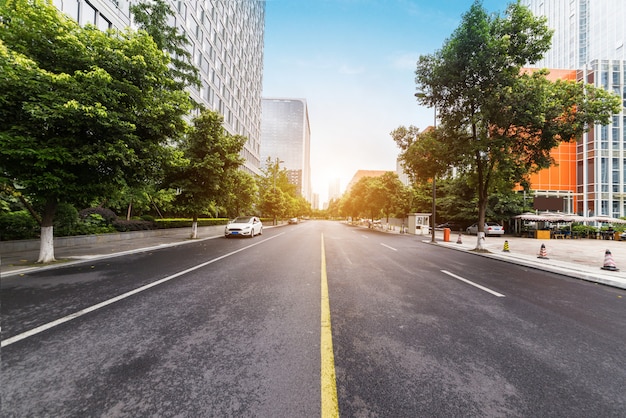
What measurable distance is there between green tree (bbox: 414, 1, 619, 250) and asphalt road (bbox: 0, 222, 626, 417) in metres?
9.66

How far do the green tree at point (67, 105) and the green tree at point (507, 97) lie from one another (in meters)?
14.3

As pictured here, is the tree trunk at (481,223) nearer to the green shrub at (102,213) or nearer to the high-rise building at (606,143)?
the green shrub at (102,213)

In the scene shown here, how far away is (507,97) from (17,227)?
73.2 feet

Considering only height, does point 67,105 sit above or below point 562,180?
below

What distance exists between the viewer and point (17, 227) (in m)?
10.4

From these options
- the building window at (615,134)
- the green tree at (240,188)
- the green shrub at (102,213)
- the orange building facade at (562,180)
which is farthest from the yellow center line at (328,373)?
the building window at (615,134)

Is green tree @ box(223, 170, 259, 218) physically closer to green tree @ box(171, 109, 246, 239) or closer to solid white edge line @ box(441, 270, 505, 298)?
green tree @ box(171, 109, 246, 239)

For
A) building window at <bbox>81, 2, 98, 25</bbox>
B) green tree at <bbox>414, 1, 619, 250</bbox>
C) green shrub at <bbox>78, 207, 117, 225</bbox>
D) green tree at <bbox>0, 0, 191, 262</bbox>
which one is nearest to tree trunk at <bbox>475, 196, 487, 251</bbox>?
green tree at <bbox>414, 1, 619, 250</bbox>

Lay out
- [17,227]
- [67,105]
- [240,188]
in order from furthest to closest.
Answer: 1. [240,188]
2. [17,227]
3. [67,105]

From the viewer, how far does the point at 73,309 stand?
431 centimetres

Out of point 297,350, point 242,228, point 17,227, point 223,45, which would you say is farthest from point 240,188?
point 223,45

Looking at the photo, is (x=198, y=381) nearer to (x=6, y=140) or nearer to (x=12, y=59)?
(x=6, y=140)

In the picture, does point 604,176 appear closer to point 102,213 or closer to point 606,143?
point 606,143

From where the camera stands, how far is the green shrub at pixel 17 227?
998 cm
